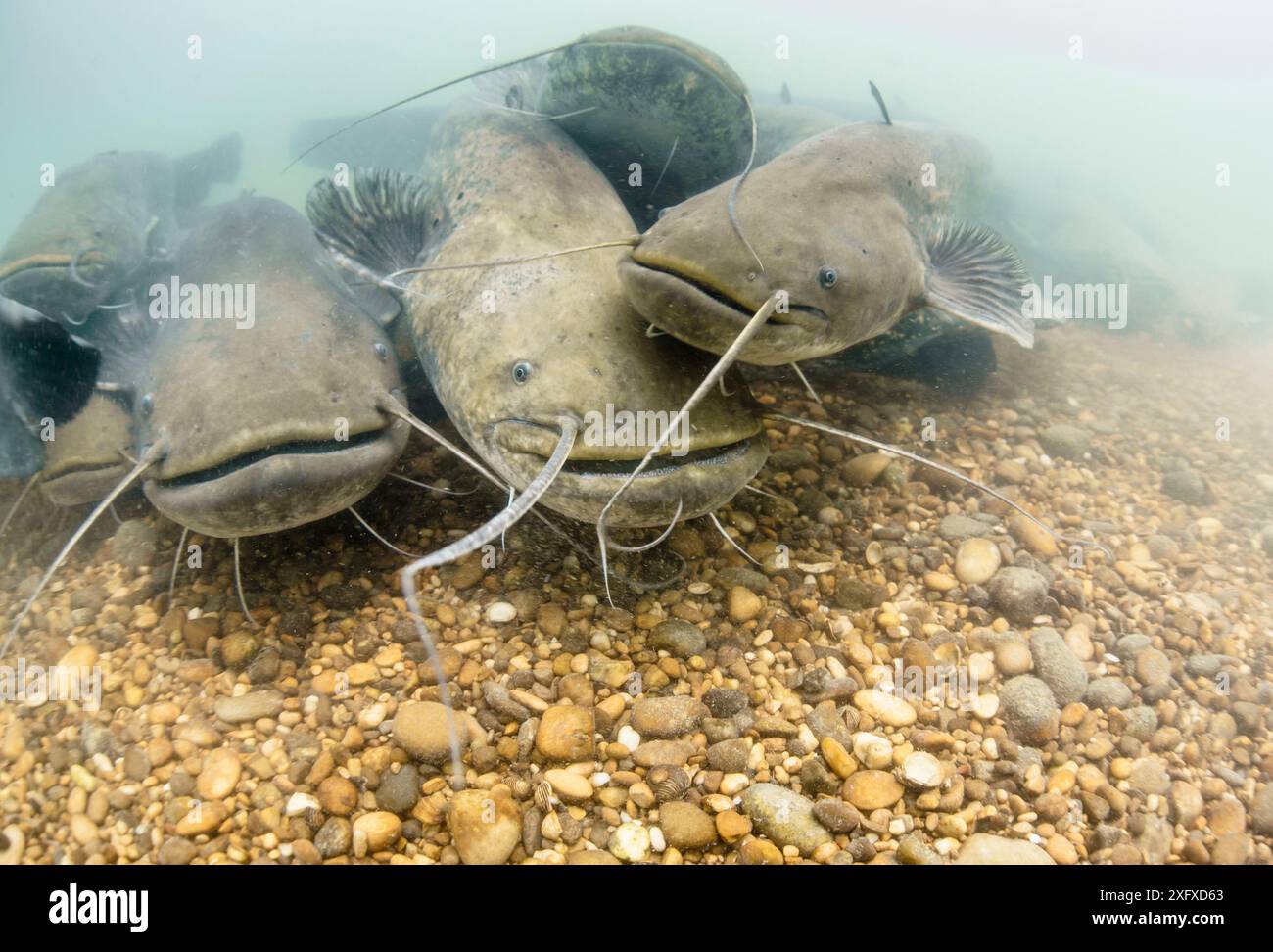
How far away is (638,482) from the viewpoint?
5.47 feet

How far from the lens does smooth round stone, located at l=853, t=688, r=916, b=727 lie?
5.43 ft

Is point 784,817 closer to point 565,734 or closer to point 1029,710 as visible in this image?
point 565,734

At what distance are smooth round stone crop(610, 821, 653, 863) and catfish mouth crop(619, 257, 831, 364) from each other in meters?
1.15

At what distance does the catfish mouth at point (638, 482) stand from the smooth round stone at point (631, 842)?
28.2 inches

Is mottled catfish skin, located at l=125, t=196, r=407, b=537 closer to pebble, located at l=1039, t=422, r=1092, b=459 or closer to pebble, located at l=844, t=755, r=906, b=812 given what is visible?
pebble, located at l=844, t=755, r=906, b=812

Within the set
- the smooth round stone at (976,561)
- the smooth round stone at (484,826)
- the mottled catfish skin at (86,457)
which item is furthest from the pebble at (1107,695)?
the mottled catfish skin at (86,457)

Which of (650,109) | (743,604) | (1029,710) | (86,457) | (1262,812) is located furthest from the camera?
(650,109)

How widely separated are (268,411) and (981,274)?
248 centimetres

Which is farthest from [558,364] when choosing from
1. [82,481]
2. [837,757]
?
[82,481]

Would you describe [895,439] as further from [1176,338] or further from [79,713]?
[1176,338]

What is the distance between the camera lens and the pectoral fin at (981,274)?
2363 millimetres

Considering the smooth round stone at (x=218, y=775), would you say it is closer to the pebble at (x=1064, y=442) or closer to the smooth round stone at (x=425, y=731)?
the smooth round stone at (x=425, y=731)

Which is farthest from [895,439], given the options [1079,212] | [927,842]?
[1079,212]

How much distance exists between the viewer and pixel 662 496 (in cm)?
169
